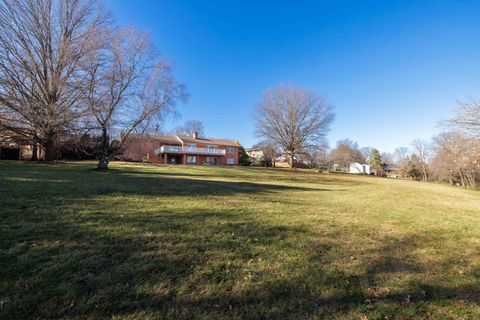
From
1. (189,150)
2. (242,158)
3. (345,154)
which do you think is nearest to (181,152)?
(189,150)

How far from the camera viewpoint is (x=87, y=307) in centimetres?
221

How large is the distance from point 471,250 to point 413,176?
229ft

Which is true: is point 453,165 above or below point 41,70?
below

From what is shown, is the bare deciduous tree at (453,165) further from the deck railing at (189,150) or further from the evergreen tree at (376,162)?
the deck railing at (189,150)

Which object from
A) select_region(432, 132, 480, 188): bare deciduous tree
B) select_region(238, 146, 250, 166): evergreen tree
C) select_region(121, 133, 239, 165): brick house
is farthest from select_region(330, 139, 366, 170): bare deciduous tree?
select_region(121, 133, 239, 165): brick house

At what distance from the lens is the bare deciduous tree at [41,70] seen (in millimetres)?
15484

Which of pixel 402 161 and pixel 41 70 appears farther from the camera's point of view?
pixel 402 161

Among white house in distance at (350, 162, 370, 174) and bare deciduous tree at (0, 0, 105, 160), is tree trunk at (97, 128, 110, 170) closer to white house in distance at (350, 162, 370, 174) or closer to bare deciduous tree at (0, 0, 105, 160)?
bare deciduous tree at (0, 0, 105, 160)

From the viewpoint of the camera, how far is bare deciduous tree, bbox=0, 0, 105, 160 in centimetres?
1548

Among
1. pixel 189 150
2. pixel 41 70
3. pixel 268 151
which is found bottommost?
pixel 189 150

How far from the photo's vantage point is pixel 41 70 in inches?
695

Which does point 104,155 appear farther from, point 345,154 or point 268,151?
point 345,154

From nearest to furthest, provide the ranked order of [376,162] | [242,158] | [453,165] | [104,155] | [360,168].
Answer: [104,155] < [453,165] < [242,158] < [360,168] < [376,162]

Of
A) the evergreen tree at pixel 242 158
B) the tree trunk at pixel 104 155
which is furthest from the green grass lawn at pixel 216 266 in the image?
the evergreen tree at pixel 242 158
